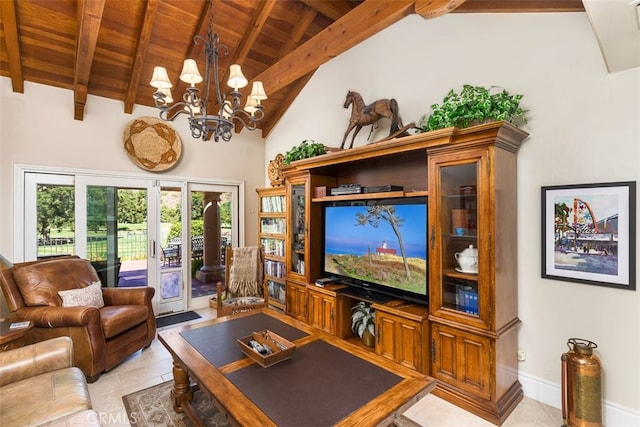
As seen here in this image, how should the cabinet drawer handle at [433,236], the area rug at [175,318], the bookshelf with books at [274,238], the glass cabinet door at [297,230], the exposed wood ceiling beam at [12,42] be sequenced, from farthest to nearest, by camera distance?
the bookshelf with books at [274,238] → the area rug at [175,318] → the glass cabinet door at [297,230] → the exposed wood ceiling beam at [12,42] → the cabinet drawer handle at [433,236]

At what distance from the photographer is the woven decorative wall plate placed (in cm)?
420

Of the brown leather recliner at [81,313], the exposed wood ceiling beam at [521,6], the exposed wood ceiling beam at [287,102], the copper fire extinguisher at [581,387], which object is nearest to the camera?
the copper fire extinguisher at [581,387]

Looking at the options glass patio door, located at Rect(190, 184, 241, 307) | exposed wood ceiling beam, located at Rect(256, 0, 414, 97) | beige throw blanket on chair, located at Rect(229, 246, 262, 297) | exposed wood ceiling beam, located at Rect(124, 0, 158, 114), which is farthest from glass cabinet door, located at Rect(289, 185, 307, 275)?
exposed wood ceiling beam, located at Rect(124, 0, 158, 114)

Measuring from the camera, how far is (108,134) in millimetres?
4086

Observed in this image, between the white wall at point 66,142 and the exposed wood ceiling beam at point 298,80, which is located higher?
the exposed wood ceiling beam at point 298,80

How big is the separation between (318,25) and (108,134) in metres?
3.22

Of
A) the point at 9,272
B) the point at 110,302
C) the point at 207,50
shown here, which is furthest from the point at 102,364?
the point at 207,50

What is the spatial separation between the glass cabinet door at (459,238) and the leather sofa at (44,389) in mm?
2452

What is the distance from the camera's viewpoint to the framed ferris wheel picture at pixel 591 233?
1.98 m

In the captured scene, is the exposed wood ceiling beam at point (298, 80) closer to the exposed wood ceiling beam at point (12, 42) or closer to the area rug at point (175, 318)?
the exposed wood ceiling beam at point (12, 42)

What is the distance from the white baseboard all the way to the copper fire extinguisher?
183mm

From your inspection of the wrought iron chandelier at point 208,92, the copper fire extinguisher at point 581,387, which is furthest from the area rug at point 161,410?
the copper fire extinguisher at point 581,387

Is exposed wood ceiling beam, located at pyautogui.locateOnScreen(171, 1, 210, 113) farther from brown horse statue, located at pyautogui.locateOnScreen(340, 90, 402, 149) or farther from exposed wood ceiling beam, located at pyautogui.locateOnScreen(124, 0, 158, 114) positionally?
brown horse statue, located at pyautogui.locateOnScreen(340, 90, 402, 149)

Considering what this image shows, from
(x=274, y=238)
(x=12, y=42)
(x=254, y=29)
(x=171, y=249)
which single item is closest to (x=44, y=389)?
(x=171, y=249)
